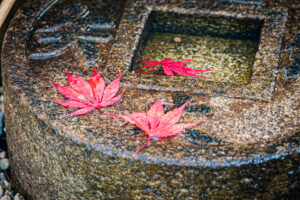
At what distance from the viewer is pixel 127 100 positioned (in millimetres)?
1941

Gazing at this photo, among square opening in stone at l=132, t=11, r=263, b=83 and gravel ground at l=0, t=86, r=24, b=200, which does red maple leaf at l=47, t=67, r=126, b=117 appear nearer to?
square opening in stone at l=132, t=11, r=263, b=83

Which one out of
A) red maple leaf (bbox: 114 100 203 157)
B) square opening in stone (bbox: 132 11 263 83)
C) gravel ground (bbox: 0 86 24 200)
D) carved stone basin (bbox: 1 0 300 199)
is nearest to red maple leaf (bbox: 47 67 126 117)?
carved stone basin (bbox: 1 0 300 199)

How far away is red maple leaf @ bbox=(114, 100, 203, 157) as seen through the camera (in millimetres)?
1738

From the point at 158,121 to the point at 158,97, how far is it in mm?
207

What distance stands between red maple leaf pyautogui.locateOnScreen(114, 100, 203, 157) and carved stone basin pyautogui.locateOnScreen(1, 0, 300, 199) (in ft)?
0.13

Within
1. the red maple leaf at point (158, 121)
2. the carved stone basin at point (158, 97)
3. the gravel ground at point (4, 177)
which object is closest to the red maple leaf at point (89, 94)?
the carved stone basin at point (158, 97)

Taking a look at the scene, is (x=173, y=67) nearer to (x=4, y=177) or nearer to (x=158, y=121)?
(x=158, y=121)

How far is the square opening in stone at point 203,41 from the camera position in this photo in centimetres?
229

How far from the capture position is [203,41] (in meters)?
2.49

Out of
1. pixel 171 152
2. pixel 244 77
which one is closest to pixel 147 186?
pixel 171 152

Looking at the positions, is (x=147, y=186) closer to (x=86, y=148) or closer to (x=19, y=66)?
(x=86, y=148)

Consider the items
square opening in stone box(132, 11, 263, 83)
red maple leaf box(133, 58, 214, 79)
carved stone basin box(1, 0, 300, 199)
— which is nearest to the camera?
carved stone basin box(1, 0, 300, 199)

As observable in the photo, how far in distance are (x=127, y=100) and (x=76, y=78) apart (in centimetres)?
32

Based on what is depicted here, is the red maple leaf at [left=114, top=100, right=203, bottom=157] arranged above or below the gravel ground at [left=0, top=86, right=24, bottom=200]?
above
